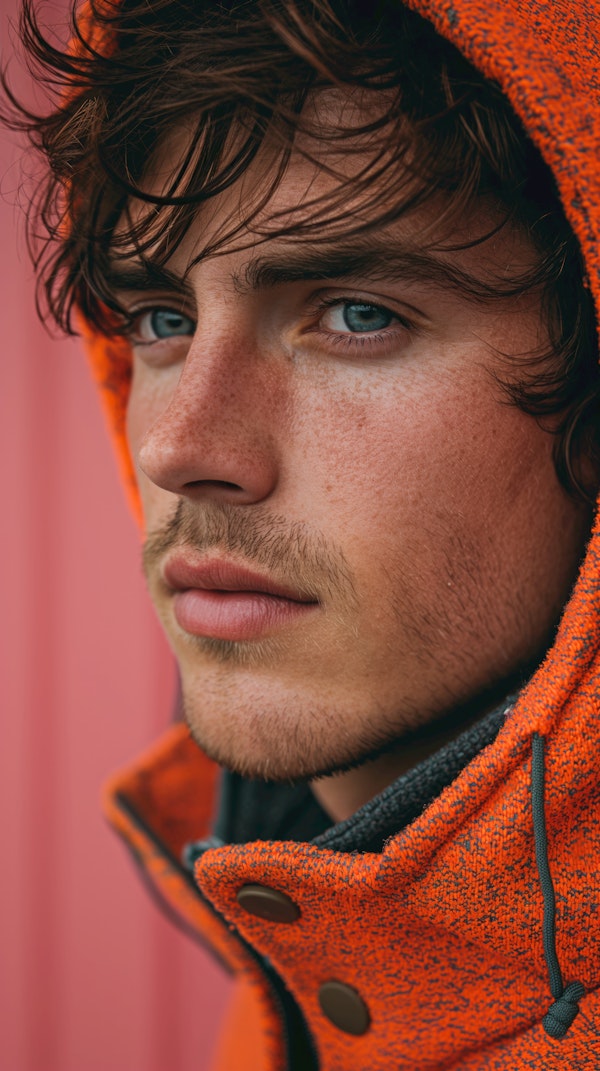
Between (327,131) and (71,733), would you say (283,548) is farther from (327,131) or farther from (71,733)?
(71,733)

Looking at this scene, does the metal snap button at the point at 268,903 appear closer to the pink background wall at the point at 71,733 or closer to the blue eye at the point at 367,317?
the blue eye at the point at 367,317

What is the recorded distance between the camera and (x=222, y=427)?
35.5 inches

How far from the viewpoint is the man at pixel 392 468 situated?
0.79 m

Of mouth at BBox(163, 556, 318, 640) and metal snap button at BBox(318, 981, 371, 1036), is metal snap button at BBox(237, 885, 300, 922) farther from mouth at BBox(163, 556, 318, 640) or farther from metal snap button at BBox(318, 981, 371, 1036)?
mouth at BBox(163, 556, 318, 640)

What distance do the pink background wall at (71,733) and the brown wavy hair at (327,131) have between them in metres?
1.11

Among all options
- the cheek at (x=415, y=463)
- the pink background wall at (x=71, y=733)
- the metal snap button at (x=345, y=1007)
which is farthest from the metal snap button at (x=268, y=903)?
the pink background wall at (x=71, y=733)

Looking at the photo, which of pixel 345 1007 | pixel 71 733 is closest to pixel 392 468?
pixel 345 1007

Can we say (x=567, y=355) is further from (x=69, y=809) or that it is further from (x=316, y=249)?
(x=69, y=809)

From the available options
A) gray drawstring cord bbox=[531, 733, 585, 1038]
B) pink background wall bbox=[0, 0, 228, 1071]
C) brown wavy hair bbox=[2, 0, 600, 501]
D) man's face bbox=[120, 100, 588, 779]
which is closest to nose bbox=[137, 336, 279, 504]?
man's face bbox=[120, 100, 588, 779]

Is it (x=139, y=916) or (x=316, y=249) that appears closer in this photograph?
(x=316, y=249)

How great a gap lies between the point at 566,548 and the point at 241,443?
36 centimetres

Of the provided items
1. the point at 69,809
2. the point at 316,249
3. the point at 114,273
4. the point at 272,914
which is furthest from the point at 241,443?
the point at 69,809

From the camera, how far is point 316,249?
869 mm

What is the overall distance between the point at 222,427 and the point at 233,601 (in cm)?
19
